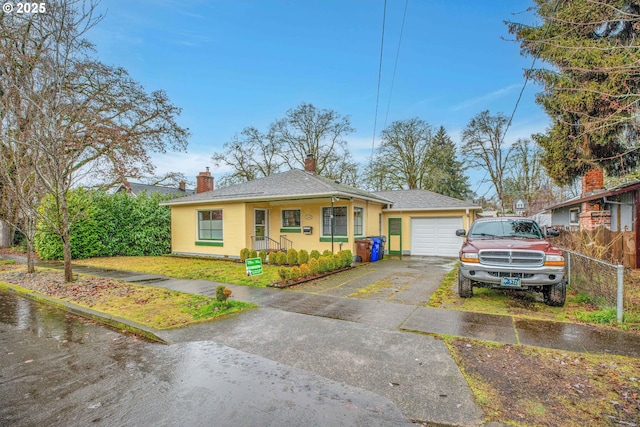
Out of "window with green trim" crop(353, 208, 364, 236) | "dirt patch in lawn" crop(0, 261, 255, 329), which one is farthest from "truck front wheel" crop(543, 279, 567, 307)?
"window with green trim" crop(353, 208, 364, 236)

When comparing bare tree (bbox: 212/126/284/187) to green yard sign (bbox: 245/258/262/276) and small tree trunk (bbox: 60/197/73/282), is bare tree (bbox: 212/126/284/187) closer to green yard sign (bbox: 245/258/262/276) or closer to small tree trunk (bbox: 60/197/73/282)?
small tree trunk (bbox: 60/197/73/282)

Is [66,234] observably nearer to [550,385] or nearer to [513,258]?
[550,385]

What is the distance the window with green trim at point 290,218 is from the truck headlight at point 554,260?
30.6 feet

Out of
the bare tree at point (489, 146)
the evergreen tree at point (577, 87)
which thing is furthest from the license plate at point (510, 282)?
the bare tree at point (489, 146)

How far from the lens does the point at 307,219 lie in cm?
1305

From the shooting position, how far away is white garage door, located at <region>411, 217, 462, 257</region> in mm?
14750

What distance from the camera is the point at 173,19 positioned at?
420 inches

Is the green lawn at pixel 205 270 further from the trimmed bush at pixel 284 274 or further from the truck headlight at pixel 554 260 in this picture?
the truck headlight at pixel 554 260

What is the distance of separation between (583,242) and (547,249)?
4872 mm

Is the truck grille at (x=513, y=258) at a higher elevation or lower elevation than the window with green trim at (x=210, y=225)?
lower

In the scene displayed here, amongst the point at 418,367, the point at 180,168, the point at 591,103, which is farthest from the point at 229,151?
the point at 418,367

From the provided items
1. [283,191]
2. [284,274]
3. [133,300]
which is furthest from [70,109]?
[284,274]

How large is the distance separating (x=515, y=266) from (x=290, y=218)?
9.38m

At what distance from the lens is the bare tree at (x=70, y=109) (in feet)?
24.7
